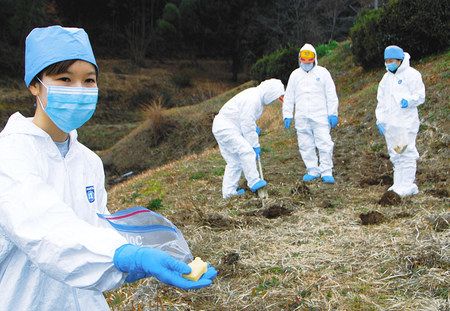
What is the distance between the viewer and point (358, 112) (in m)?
12.7

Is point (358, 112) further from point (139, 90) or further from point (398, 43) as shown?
point (139, 90)

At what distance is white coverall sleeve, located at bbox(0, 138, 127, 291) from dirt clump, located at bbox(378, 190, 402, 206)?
531cm

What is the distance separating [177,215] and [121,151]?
1441 cm

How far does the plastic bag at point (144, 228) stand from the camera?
2307mm

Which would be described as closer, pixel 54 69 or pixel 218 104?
pixel 54 69

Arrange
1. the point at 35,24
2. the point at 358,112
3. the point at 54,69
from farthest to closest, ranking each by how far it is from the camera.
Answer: the point at 35,24 → the point at 358,112 → the point at 54,69

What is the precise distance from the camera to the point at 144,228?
7.66ft

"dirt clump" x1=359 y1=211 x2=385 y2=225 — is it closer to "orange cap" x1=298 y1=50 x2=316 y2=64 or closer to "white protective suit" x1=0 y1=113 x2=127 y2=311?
"orange cap" x1=298 y1=50 x2=316 y2=64

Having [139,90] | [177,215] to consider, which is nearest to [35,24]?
[139,90]

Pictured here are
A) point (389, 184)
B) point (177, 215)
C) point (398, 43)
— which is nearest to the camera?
point (177, 215)

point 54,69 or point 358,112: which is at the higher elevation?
point 54,69

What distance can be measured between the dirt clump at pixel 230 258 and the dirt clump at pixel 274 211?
5.42 feet

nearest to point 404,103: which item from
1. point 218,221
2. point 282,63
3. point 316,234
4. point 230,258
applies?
point 316,234

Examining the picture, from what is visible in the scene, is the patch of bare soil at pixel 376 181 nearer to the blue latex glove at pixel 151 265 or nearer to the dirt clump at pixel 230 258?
the dirt clump at pixel 230 258
